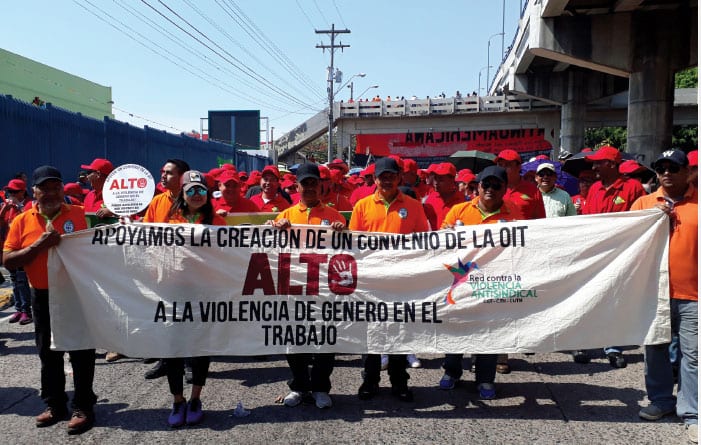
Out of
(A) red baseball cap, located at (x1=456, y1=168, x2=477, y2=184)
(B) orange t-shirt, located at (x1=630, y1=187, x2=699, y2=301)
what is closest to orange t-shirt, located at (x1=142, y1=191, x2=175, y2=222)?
(B) orange t-shirt, located at (x1=630, y1=187, x2=699, y2=301)

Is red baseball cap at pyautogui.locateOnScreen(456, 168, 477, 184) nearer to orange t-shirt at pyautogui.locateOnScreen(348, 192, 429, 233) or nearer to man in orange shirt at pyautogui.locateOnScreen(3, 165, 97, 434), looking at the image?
orange t-shirt at pyautogui.locateOnScreen(348, 192, 429, 233)

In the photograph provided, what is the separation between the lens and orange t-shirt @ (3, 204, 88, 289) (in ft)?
13.9

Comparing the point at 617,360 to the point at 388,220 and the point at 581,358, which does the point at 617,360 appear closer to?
the point at 581,358

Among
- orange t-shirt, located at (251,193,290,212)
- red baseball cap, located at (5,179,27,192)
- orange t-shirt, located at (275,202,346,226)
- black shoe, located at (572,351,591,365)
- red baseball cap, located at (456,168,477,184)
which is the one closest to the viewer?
orange t-shirt, located at (275,202,346,226)

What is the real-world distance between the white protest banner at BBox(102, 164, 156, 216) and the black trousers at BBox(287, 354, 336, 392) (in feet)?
6.58

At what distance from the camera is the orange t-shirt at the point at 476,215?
4863 millimetres

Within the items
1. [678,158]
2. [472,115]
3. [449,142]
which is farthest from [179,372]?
[449,142]

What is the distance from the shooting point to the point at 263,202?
24.0 feet

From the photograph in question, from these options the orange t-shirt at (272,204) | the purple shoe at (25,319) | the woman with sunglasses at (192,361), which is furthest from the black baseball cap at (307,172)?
the purple shoe at (25,319)

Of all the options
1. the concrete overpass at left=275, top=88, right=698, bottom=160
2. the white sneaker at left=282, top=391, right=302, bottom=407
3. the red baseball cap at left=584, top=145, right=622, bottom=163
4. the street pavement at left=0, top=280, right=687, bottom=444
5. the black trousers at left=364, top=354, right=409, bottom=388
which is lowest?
the street pavement at left=0, top=280, right=687, bottom=444

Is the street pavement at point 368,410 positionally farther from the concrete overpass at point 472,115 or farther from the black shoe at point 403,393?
the concrete overpass at point 472,115

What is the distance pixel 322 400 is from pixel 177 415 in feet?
3.73

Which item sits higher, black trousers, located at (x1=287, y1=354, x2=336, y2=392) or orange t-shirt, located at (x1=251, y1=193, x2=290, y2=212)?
orange t-shirt, located at (x1=251, y1=193, x2=290, y2=212)

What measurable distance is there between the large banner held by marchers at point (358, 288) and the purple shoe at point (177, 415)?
411 mm
